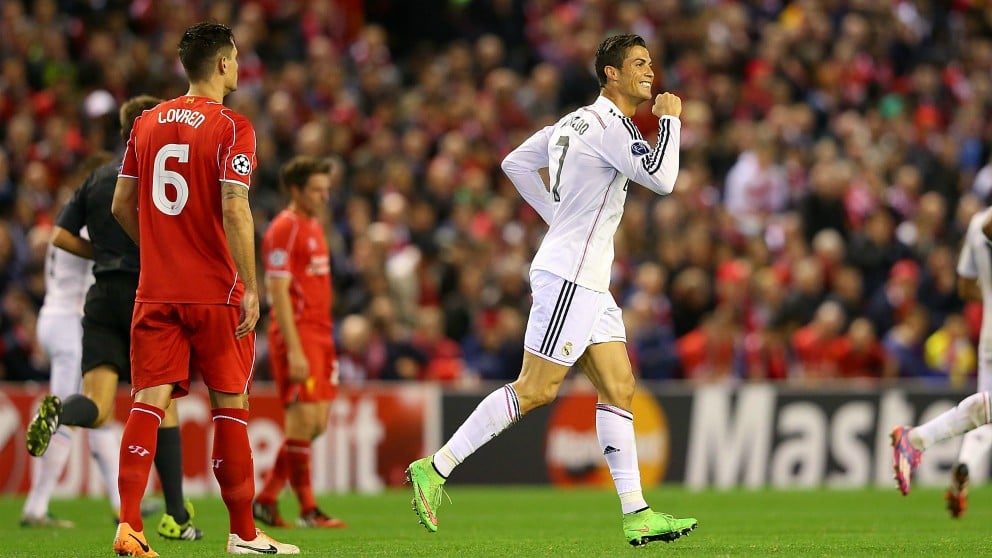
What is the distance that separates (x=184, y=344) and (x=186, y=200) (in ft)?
2.34

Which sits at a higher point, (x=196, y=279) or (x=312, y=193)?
(x=312, y=193)

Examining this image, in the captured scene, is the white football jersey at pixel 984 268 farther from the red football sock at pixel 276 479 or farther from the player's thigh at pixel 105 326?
the player's thigh at pixel 105 326

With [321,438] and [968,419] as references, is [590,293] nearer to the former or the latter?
[968,419]

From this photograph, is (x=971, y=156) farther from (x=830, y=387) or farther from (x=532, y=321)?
(x=532, y=321)

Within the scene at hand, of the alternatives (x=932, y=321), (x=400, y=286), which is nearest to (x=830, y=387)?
(x=932, y=321)

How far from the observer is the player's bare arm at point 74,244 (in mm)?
9844

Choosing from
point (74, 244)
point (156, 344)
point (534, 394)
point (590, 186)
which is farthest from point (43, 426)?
point (590, 186)

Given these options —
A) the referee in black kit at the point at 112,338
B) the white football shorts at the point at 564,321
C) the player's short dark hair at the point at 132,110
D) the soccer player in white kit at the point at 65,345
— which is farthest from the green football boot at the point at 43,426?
the white football shorts at the point at 564,321

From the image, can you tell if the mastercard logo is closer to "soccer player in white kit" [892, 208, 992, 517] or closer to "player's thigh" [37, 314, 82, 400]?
"soccer player in white kit" [892, 208, 992, 517]

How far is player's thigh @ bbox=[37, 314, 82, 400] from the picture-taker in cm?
1117

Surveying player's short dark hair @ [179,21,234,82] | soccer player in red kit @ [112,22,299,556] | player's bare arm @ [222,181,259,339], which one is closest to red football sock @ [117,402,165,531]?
soccer player in red kit @ [112,22,299,556]

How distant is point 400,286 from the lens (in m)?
17.8

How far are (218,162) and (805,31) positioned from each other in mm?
16597

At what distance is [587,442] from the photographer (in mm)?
16391
